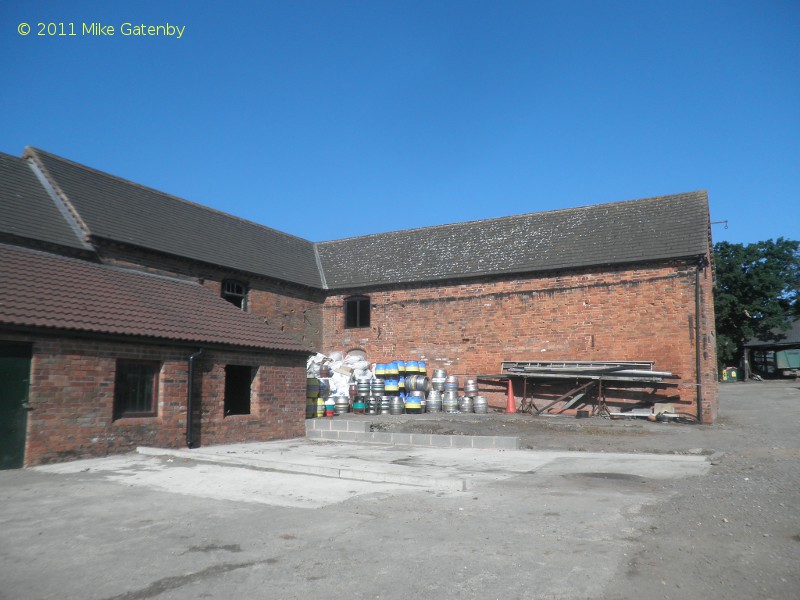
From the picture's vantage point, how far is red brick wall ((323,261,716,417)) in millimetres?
19578

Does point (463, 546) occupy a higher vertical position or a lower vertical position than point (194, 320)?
lower

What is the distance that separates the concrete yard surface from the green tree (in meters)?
38.4

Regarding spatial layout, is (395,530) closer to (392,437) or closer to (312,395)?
(392,437)

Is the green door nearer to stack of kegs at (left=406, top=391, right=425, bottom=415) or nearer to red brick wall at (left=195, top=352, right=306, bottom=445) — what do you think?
red brick wall at (left=195, top=352, right=306, bottom=445)

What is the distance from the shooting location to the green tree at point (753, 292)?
1748 inches

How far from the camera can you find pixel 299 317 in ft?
79.3

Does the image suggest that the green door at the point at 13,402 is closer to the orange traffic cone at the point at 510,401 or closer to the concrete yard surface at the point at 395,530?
the concrete yard surface at the point at 395,530

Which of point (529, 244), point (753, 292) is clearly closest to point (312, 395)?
point (529, 244)

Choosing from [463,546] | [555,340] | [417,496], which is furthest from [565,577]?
[555,340]

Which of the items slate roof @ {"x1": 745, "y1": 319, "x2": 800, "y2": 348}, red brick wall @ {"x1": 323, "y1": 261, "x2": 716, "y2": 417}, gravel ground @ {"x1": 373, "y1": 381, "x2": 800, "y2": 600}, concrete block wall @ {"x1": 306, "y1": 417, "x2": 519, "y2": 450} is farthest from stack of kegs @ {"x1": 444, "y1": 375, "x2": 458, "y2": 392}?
slate roof @ {"x1": 745, "y1": 319, "x2": 800, "y2": 348}

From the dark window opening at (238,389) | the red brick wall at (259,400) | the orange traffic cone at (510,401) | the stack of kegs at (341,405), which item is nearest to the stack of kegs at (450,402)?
the orange traffic cone at (510,401)

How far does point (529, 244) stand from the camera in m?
23.3

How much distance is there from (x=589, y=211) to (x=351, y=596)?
21.5 meters

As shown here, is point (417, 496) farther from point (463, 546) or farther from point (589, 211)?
point (589, 211)
